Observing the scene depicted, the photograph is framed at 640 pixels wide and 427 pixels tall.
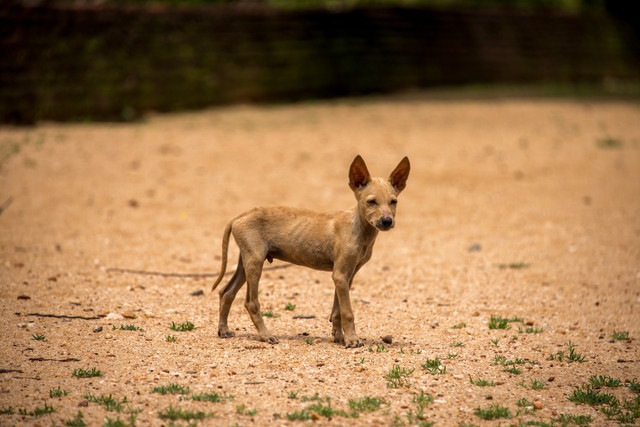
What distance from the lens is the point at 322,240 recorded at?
677cm

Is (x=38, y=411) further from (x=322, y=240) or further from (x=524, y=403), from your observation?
A: (x=524, y=403)

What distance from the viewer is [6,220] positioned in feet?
37.8

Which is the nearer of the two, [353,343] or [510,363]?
[510,363]

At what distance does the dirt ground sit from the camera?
5.75m

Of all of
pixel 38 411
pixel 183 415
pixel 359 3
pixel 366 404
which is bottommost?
pixel 38 411

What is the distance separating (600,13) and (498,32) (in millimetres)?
6466

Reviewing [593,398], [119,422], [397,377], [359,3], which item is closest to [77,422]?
[119,422]

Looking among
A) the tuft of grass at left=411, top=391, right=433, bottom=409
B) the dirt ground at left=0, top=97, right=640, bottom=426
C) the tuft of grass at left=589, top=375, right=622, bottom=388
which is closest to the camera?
the tuft of grass at left=411, top=391, right=433, bottom=409

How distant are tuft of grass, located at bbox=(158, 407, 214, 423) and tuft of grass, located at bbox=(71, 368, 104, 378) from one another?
867 millimetres

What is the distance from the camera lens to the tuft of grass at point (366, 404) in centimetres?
553

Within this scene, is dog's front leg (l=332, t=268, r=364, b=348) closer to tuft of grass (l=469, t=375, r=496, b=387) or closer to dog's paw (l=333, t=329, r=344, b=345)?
dog's paw (l=333, t=329, r=344, b=345)

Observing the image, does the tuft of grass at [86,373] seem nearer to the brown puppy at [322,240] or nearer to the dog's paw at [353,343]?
the brown puppy at [322,240]

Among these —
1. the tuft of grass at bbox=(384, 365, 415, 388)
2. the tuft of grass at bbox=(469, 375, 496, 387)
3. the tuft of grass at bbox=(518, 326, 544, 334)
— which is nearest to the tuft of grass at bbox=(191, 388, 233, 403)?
the tuft of grass at bbox=(384, 365, 415, 388)

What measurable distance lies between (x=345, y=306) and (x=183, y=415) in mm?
1845
